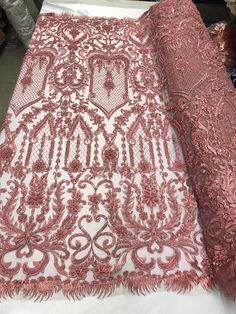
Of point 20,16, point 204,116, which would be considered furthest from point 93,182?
point 20,16

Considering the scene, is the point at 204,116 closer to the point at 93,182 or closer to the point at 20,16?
the point at 93,182

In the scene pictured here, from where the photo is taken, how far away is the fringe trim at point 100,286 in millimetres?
863

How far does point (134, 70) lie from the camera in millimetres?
1478

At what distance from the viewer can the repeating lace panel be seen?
0.88 metres

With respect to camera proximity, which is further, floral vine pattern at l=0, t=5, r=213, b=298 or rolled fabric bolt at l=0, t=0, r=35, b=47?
rolled fabric bolt at l=0, t=0, r=35, b=47

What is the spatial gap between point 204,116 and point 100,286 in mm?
654

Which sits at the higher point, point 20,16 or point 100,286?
point 20,16

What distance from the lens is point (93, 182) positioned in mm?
1084

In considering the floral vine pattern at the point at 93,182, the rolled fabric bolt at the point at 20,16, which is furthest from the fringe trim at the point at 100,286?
the rolled fabric bolt at the point at 20,16

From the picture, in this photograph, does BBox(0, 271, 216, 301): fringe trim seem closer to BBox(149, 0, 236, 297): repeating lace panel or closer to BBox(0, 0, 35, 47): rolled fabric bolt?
BBox(149, 0, 236, 297): repeating lace panel

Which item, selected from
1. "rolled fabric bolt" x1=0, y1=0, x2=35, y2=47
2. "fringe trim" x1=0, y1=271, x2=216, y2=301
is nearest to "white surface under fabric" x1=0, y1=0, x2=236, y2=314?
"fringe trim" x1=0, y1=271, x2=216, y2=301

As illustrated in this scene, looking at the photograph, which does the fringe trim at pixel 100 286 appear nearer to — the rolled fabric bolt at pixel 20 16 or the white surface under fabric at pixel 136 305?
the white surface under fabric at pixel 136 305

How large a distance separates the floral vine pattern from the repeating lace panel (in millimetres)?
65

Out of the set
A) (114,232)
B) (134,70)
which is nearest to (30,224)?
(114,232)
